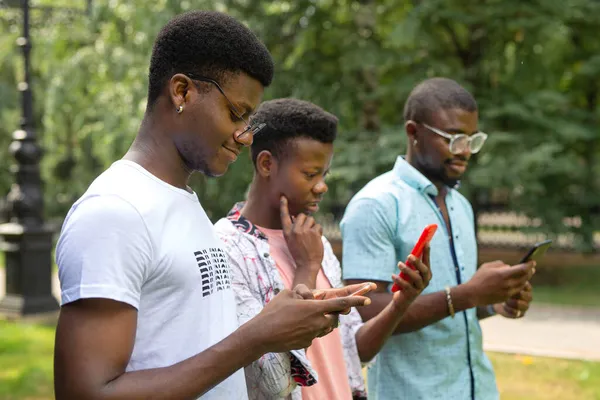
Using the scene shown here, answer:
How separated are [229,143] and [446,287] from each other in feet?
5.08

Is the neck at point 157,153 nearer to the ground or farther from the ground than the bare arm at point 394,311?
farther from the ground

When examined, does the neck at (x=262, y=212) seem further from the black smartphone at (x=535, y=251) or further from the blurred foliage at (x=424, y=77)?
the blurred foliage at (x=424, y=77)

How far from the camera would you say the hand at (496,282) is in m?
3.09

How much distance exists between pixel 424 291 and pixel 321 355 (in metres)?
0.84

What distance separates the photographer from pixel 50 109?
1780 cm

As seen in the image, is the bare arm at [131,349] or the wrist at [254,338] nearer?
the bare arm at [131,349]

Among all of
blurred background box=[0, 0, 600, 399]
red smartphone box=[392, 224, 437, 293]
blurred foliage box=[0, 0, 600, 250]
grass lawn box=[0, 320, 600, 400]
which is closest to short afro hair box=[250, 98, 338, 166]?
red smartphone box=[392, 224, 437, 293]

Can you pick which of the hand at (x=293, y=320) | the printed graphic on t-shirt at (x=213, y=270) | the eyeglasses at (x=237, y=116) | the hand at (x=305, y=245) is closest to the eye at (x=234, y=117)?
the eyeglasses at (x=237, y=116)

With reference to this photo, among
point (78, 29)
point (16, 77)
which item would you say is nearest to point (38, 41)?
point (78, 29)

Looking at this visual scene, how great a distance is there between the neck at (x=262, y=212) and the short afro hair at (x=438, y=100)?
114cm

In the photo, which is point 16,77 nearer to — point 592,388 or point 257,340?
point 592,388

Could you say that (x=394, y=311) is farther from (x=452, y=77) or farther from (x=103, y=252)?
(x=452, y=77)

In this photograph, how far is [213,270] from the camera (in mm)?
1915

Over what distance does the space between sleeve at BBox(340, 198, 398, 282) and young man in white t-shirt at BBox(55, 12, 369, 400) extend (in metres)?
1.03
